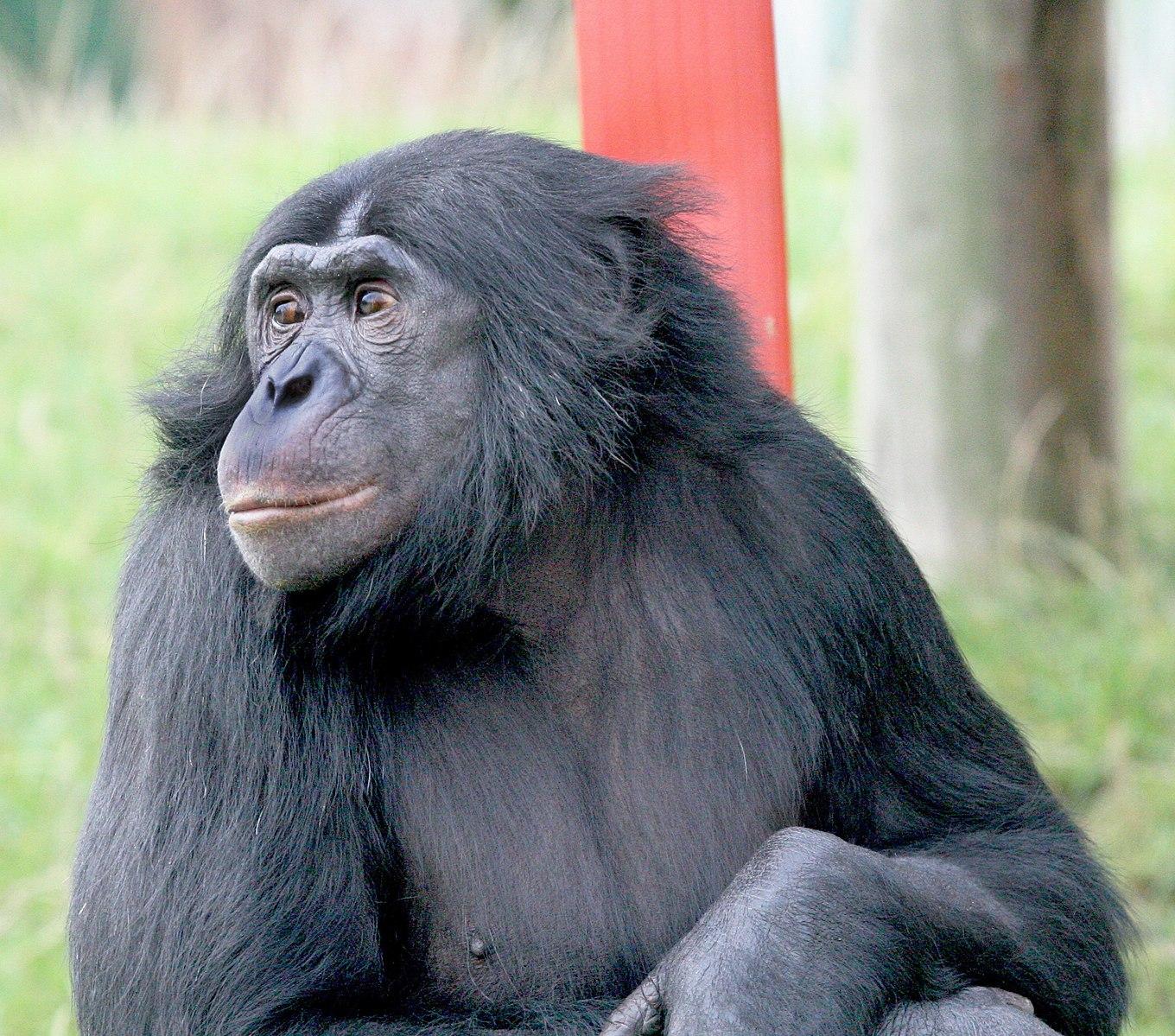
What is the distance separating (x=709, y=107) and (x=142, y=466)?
166 cm

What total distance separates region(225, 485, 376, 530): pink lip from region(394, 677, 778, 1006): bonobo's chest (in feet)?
1.71

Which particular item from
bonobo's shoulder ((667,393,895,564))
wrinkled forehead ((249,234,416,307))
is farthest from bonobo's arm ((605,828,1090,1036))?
wrinkled forehead ((249,234,416,307))

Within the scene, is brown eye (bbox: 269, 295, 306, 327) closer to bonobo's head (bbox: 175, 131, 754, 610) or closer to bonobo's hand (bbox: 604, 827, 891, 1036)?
bonobo's head (bbox: 175, 131, 754, 610)

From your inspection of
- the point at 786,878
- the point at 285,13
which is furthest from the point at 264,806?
the point at 285,13

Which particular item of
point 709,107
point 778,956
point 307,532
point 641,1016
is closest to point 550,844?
point 641,1016

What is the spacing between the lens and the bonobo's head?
10.6 feet

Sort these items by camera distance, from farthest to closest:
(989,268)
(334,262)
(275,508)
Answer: (989,268), (334,262), (275,508)

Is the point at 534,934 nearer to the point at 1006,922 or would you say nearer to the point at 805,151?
the point at 1006,922

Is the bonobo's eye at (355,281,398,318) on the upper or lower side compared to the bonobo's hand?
upper

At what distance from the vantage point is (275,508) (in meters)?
3.14

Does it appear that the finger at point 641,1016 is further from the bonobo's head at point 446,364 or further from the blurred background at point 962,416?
the blurred background at point 962,416

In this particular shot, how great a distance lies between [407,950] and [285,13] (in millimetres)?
20113

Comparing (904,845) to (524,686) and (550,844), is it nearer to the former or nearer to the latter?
(550,844)

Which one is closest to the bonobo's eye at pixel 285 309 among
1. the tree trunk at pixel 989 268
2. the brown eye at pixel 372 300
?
the brown eye at pixel 372 300
